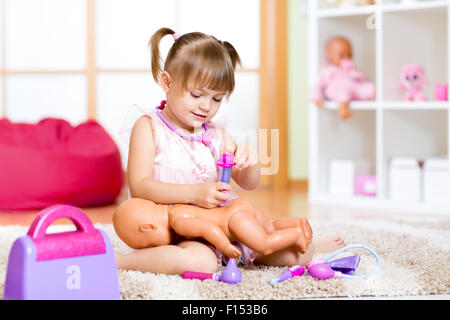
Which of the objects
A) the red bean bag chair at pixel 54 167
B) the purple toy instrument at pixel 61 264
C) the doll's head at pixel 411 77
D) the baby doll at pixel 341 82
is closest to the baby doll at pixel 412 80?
the doll's head at pixel 411 77

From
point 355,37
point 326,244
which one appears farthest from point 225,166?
point 355,37

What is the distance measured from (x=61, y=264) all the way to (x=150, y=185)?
1.17 feet

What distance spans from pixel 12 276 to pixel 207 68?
0.53 m

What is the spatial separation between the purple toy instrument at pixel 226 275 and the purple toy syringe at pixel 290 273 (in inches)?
2.4

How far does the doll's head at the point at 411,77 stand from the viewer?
2486mm

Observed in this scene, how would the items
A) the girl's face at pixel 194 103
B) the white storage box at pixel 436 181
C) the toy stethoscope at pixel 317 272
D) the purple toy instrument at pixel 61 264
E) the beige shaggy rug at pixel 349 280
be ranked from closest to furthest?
the purple toy instrument at pixel 61 264 → the beige shaggy rug at pixel 349 280 → the toy stethoscope at pixel 317 272 → the girl's face at pixel 194 103 → the white storage box at pixel 436 181

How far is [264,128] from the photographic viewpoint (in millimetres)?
3125

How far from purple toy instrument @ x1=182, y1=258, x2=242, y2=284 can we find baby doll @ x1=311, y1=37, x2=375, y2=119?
1.43m

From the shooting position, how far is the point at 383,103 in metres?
2.47

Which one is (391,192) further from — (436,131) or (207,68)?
(207,68)

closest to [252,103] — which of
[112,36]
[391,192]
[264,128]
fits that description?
[264,128]

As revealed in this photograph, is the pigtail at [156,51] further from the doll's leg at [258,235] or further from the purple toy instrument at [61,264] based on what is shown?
the purple toy instrument at [61,264]

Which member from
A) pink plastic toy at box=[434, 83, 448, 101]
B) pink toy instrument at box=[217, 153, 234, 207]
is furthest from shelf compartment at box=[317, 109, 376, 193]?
pink toy instrument at box=[217, 153, 234, 207]
